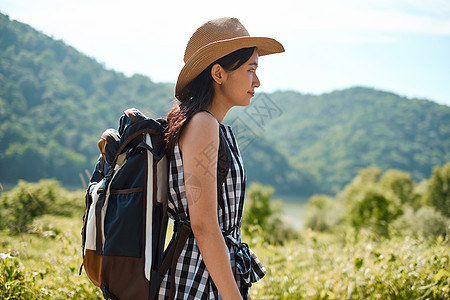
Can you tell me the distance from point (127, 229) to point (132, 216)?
0.12 ft

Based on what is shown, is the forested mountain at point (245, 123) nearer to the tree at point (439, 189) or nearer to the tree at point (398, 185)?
the tree at point (439, 189)

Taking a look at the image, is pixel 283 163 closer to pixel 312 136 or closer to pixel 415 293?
pixel 312 136

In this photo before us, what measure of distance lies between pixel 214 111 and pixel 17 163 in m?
8.76

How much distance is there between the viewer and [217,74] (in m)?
1.10

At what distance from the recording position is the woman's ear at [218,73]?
3.59 ft

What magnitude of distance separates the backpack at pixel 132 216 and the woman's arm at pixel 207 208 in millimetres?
73

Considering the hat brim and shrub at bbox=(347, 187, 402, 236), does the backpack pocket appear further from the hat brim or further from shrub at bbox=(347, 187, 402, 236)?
shrub at bbox=(347, 187, 402, 236)

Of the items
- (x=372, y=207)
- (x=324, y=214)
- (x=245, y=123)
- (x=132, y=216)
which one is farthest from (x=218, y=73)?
(x=324, y=214)

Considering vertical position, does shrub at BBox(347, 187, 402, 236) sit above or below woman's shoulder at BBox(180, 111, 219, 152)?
below

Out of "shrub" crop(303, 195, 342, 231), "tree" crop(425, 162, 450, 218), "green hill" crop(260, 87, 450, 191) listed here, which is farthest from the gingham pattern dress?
"green hill" crop(260, 87, 450, 191)

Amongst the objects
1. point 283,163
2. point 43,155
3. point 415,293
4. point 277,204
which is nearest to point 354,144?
point 283,163

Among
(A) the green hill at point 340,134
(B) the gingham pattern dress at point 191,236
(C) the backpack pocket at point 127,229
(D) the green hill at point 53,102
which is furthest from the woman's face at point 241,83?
(A) the green hill at point 340,134

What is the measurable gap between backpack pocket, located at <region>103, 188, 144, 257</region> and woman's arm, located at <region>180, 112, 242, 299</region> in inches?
5.8

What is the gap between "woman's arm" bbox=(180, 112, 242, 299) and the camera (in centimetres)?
94
